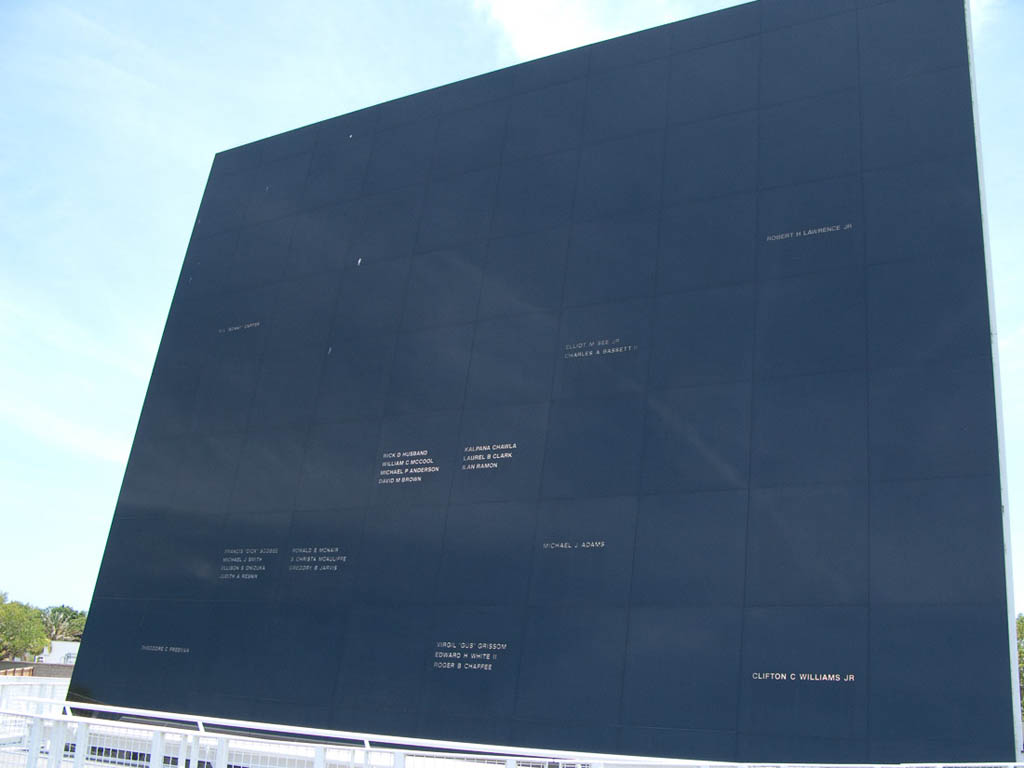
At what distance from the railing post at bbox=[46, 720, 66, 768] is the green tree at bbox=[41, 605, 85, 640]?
221ft

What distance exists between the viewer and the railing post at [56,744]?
272 inches

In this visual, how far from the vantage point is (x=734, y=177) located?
1241 centimetres

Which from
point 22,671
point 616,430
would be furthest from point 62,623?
point 616,430

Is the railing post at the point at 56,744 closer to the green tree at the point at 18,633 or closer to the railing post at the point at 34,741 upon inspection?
the railing post at the point at 34,741

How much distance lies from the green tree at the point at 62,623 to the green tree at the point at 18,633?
401 inches

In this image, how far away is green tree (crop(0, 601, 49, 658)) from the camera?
5525cm

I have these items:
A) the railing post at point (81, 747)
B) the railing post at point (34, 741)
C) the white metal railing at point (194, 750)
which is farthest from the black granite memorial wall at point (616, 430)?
the railing post at point (81, 747)

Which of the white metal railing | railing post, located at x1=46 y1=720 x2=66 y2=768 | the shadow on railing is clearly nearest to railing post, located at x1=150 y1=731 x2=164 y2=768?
the white metal railing

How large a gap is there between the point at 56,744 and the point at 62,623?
7180cm

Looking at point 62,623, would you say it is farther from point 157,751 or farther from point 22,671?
point 157,751

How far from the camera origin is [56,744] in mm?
6965

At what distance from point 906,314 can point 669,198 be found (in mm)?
3467

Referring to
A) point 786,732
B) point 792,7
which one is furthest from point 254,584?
point 792,7

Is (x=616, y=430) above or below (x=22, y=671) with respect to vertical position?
above
